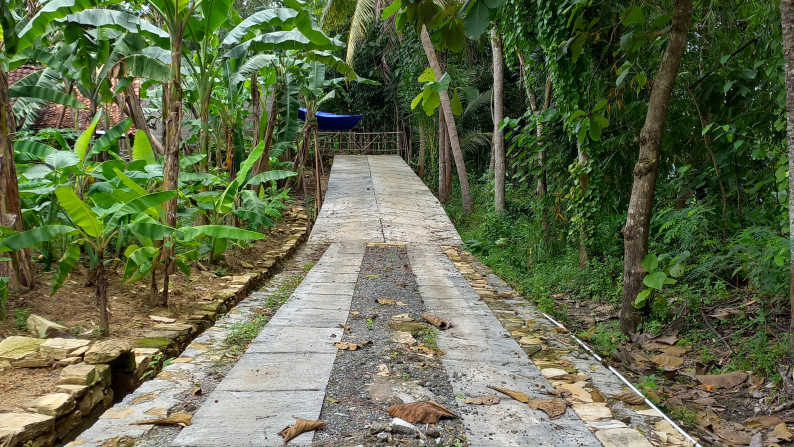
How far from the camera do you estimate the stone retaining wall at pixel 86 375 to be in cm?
304

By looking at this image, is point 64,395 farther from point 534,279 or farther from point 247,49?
point 534,279

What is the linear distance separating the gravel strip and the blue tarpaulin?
12.6m

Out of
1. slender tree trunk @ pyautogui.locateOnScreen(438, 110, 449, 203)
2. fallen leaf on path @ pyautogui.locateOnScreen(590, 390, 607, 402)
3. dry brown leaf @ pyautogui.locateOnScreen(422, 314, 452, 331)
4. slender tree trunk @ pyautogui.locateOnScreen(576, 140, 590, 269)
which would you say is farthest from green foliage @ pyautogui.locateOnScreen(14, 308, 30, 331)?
slender tree trunk @ pyautogui.locateOnScreen(438, 110, 449, 203)

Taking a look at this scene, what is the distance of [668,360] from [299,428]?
283cm

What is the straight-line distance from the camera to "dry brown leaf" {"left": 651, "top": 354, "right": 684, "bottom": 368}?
4199mm

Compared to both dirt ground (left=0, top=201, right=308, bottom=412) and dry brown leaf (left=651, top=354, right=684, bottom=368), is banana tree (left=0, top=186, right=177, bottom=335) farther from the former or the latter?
dry brown leaf (left=651, top=354, right=684, bottom=368)

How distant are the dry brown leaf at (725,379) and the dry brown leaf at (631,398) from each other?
0.69 m

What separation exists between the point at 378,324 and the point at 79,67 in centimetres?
453

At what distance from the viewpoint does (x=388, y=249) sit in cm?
950

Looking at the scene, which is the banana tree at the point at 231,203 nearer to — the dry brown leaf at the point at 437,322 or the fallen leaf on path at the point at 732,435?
the dry brown leaf at the point at 437,322

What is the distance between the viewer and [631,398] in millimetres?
3408

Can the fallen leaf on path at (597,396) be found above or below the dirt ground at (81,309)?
below

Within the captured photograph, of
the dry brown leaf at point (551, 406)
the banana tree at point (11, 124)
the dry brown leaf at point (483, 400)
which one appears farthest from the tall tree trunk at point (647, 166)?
the banana tree at point (11, 124)

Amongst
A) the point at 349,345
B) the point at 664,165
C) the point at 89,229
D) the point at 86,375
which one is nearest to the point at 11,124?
the point at 89,229
